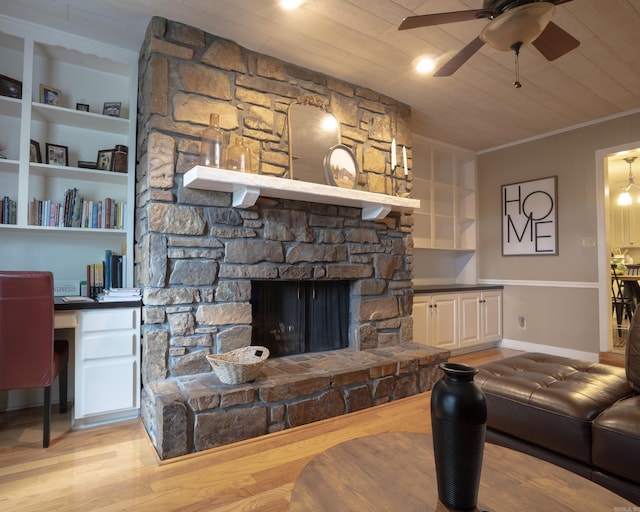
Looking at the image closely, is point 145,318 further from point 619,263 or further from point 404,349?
point 619,263

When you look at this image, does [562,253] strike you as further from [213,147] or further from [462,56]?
[213,147]

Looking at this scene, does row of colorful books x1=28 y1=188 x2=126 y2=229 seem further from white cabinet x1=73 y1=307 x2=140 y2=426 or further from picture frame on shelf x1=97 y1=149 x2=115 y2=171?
white cabinet x1=73 y1=307 x2=140 y2=426

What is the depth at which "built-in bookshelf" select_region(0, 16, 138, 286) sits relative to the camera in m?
2.38

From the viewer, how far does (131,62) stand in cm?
265

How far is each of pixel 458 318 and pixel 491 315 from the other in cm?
68

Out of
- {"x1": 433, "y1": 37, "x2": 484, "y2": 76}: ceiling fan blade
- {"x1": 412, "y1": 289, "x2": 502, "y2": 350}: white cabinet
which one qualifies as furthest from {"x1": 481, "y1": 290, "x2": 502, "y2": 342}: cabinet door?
{"x1": 433, "y1": 37, "x2": 484, "y2": 76}: ceiling fan blade

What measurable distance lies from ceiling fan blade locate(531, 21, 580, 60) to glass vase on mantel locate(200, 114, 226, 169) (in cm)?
180

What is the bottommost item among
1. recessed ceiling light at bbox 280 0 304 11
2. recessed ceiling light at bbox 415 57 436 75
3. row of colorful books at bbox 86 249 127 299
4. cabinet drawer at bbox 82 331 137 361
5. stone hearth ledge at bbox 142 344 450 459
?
stone hearth ledge at bbox 142 344 450 459

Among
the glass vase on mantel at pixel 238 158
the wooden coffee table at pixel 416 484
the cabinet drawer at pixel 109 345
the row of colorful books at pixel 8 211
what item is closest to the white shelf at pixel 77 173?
the row of colorful books at pixel 8 211

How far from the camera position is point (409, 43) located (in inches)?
99.0

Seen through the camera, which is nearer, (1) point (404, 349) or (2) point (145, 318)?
(2) point (145, 318)

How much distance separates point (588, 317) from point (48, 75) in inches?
211

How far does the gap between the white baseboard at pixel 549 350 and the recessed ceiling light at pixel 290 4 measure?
4152mm

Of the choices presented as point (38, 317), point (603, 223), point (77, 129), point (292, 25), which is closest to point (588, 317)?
point (603, 223)
